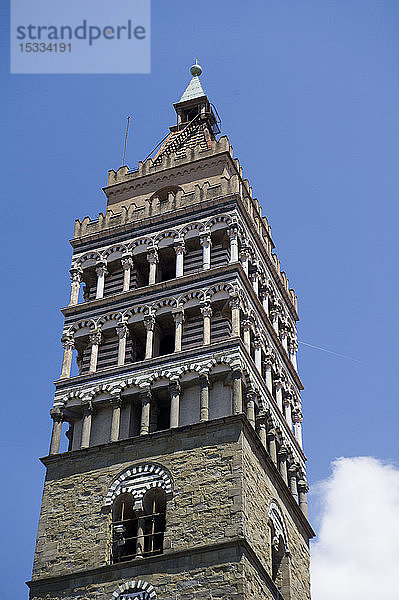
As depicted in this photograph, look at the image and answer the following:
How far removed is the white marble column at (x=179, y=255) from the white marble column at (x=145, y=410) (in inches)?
180

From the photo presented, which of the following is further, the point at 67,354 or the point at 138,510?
the point at 67,354

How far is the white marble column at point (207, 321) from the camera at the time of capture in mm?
30719

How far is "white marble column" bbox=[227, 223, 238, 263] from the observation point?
32.7m

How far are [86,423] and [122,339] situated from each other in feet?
9.89

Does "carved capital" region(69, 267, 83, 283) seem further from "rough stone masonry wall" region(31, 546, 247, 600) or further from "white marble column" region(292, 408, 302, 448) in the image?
"rough stone masonry wall" region(31, 546, 247, 600)

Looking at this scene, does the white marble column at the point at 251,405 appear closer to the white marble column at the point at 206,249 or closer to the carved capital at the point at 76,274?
the white marble column at the point at 206,249

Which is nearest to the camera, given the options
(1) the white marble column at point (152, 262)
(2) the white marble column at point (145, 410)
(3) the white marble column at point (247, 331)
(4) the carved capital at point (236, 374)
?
(2) the white marble column at point (145, 410)

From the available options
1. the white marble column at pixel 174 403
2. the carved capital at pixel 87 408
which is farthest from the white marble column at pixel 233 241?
the carved capital at pixel 87 408

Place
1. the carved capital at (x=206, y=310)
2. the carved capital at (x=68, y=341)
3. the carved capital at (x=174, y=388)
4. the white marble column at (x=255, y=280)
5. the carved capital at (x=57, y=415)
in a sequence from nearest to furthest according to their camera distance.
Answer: the carved capital at (x=174, y=388), the carved capital at (x=57, y=415), the carved capital at (x=206, y=310), the carved capital at (x=68, y=341), the white marble column at (x=255, y=280)

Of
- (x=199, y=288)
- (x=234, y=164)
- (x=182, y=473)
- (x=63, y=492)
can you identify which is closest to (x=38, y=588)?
(x=63, y=492)

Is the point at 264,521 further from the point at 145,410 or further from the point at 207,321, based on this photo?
the point at 207,321

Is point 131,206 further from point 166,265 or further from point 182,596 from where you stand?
point 182,596

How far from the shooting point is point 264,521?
28.0m

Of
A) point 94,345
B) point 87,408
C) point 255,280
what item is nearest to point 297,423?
point 255,280
